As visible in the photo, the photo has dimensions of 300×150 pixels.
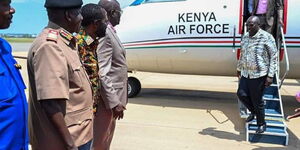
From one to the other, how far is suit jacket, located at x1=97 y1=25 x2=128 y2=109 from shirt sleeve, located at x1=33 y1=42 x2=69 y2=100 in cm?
118

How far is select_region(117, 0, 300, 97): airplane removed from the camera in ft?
22.1

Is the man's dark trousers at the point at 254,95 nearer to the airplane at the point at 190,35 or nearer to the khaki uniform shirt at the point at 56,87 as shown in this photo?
the airplane at the point at 190,35

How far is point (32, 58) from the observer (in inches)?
79.0

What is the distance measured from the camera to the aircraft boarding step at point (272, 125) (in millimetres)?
5149

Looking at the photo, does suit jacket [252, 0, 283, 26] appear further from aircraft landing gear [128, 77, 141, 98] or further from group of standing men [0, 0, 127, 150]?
group of standing men [0, 0, 127, 150]

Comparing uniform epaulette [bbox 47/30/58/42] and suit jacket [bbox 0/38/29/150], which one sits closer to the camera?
suit jacket [bbox 0/38/29/150]

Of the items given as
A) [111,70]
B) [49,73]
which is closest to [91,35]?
[111,70]

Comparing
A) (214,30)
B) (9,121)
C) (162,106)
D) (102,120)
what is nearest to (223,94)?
(162,106)

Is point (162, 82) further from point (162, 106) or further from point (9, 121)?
point (9, 121)

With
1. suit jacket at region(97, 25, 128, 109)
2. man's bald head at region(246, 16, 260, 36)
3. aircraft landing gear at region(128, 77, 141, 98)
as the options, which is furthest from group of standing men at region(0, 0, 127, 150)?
aircraft landing gear at region(128, 77, 141, 98)

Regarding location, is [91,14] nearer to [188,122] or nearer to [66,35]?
[66,35]

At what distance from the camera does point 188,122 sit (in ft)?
21.1

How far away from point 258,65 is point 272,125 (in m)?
1.07

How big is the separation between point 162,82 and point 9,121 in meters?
10.7
